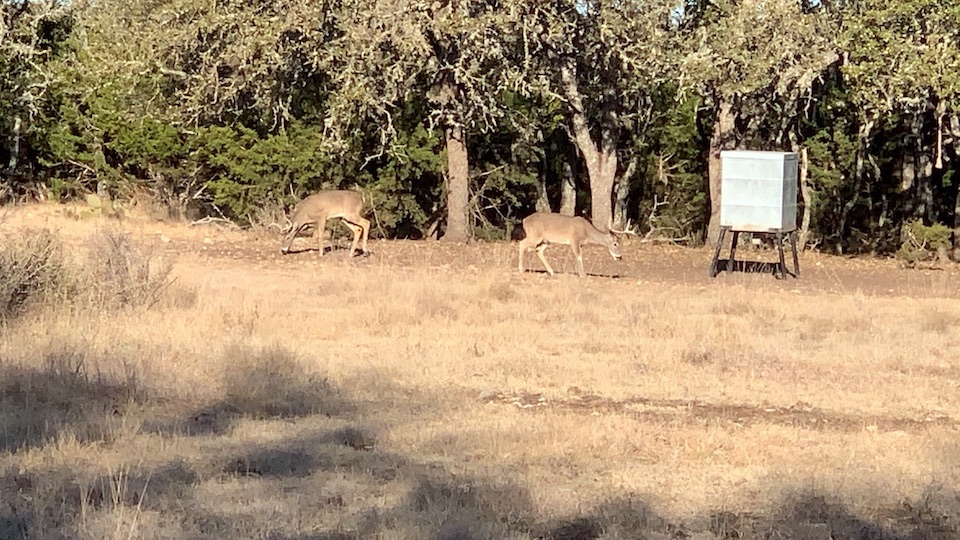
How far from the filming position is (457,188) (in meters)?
24.0

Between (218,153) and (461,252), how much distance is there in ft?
19.1

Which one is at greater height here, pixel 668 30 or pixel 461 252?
pixel 668 30

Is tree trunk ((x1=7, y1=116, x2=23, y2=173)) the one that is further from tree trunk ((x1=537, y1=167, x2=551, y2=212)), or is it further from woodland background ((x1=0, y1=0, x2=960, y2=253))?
tree trunk ((x1=537, y1=167, x2=551, y2=212))

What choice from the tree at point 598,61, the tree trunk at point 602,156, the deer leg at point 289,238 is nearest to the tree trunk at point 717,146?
the tree at point 598,61

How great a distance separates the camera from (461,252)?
72.4ft

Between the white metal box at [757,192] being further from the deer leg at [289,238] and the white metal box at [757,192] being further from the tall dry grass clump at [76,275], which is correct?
the tall dry grass clump at [76,275]

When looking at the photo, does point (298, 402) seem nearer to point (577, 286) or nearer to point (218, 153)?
point (577, 286)

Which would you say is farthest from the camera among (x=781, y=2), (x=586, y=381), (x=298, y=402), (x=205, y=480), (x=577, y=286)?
(x=781, y=2)

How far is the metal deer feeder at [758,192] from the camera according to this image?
17.9 m

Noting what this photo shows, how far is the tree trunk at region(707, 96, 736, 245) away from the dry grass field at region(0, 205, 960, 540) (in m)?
7.72

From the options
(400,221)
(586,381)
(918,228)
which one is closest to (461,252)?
(400,221)

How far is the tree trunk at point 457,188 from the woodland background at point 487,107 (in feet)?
0.13

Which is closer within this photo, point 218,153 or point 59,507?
point 59,507

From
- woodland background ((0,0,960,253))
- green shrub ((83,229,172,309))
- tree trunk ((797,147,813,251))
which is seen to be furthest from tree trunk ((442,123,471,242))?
green shrub ((83,229,172,309))
